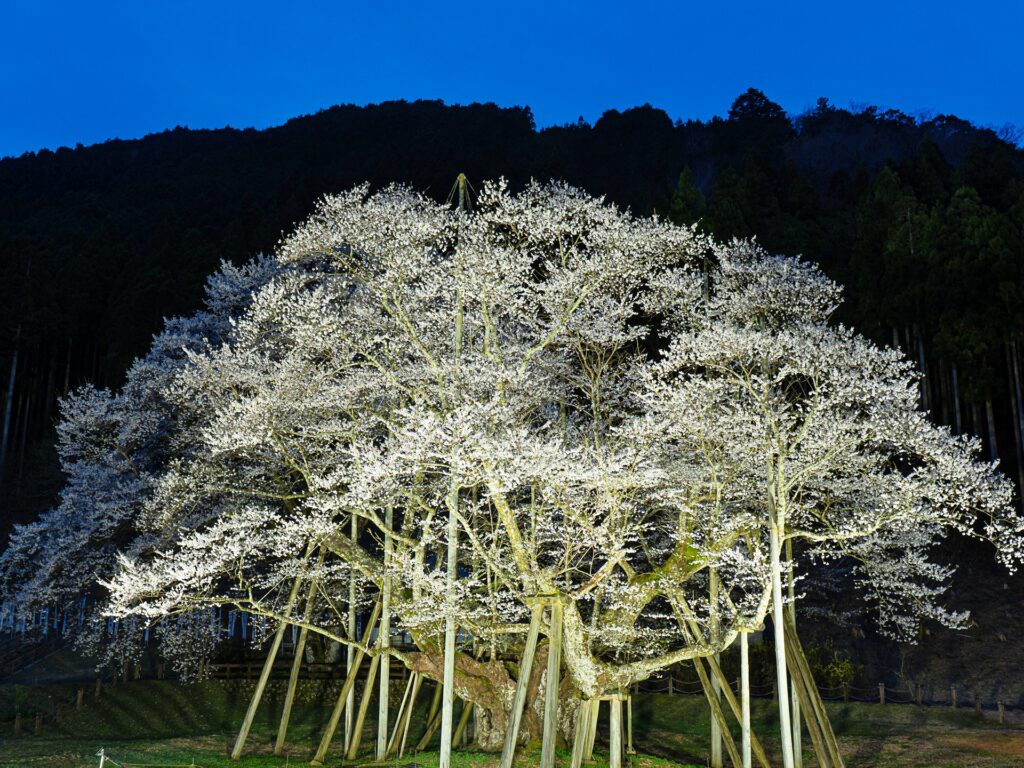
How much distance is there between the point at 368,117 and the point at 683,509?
65.5 metres

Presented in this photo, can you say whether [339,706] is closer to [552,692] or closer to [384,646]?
[384,646]

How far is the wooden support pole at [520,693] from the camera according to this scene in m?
10.4

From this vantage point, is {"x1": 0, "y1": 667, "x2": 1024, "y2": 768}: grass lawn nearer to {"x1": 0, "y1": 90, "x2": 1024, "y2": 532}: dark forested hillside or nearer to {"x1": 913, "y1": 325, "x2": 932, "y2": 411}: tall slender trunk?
{"x1": 0, "y1": 90, "x2": 1024, "y2": 532}: dark forested hillside

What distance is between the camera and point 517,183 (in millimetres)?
44969

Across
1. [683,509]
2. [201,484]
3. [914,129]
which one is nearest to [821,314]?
[683,509]

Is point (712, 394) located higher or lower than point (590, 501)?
higher

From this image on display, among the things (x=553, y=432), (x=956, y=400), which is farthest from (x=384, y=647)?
(x=956, y=400)

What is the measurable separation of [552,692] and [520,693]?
1.40 ft

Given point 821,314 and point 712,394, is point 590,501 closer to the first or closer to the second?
point 712,394

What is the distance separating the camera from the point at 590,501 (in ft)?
38.2

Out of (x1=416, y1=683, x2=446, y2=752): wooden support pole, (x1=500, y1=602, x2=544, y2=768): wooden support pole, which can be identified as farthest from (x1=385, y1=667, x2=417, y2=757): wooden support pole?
(x1=500, y1=602, x2=544, y2=768): wooden support pole

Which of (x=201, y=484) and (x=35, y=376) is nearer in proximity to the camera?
(x=201, y=484)

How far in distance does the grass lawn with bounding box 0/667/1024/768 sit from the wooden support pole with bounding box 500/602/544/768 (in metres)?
3.21

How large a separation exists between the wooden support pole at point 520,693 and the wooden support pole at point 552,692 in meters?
0.24
